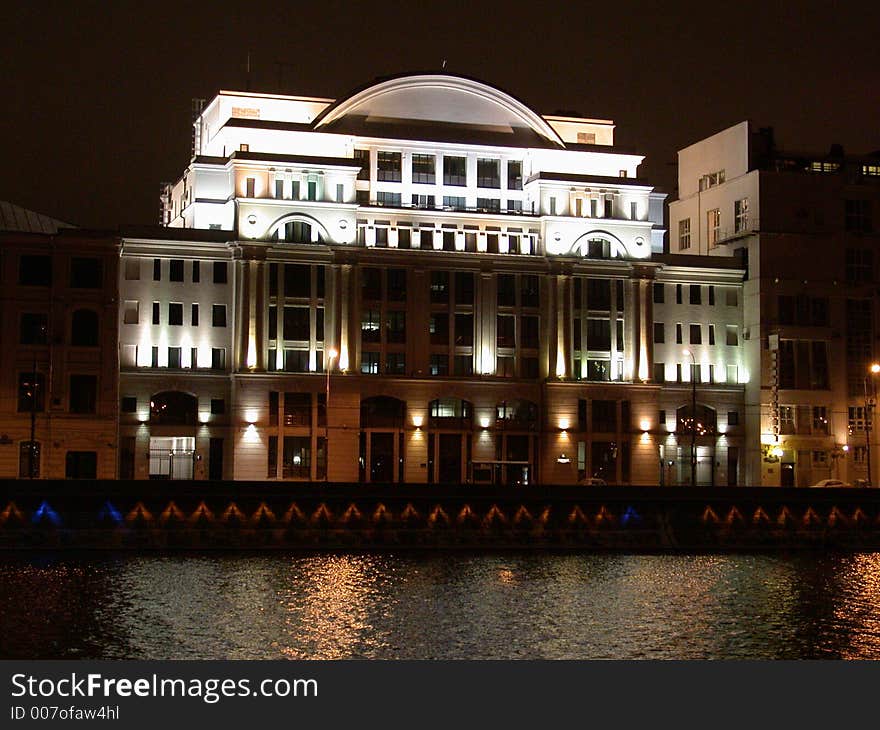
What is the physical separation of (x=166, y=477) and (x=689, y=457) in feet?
125

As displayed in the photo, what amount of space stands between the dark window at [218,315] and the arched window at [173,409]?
5517 millimetres

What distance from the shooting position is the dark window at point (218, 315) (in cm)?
10988

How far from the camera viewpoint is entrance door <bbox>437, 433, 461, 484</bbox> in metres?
111

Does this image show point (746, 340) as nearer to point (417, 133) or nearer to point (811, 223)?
point (811, 223)

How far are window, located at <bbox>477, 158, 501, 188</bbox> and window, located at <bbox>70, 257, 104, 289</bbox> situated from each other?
27827 millimetres

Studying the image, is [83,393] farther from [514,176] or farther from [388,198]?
[514,176]

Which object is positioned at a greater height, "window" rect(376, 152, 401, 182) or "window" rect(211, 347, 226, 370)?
"window" rect(376, 152, 401, 182)

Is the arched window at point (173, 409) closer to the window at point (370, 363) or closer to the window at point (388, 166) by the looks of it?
the window at point (370, 363)

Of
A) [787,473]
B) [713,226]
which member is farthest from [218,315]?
[787,473]

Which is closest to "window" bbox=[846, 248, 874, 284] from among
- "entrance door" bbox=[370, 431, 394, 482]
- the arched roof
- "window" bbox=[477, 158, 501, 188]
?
the arched roof

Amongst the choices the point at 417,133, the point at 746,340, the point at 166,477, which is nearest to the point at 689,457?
the point at 746,340

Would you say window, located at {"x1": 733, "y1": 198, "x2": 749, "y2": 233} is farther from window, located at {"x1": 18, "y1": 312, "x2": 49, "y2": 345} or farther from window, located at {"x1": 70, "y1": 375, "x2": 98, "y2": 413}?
window, located at {"x1": 18, "y1": 312, "x2": 49, "y2": 345}

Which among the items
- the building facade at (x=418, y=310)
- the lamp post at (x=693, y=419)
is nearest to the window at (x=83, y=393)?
the building facade at (x=418, y=310)

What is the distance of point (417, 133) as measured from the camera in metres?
114
